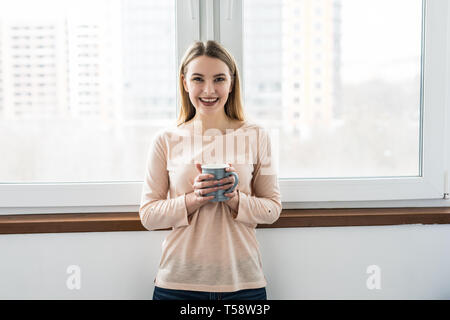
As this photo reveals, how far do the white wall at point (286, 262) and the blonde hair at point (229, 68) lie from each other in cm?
43

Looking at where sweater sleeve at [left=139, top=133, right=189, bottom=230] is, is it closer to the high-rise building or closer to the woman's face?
the woman's face

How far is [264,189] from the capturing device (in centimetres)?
119

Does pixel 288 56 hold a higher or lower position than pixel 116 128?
higher

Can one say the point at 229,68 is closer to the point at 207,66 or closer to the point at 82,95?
the point at 207,66

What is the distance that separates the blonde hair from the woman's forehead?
0.01 meters

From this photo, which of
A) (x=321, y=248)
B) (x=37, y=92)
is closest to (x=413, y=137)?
(x=321, y=248)

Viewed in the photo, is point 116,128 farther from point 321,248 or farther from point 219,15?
point 321,248

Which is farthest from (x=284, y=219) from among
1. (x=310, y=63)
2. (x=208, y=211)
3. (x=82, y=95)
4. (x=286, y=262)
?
(x=82, y=95)

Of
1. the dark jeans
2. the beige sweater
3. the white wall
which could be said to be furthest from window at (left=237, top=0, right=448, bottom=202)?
the dark jeans

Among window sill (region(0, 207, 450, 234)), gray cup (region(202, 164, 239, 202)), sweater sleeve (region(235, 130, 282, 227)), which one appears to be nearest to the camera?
gray cup (region(202, 164, 239, 202))

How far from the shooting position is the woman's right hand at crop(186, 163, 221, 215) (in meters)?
1.03

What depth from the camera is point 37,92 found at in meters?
1.41

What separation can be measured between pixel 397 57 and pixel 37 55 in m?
Result: 1.25

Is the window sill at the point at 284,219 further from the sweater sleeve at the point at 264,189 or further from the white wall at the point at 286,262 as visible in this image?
the sweater sleeve at the point at 264,189
